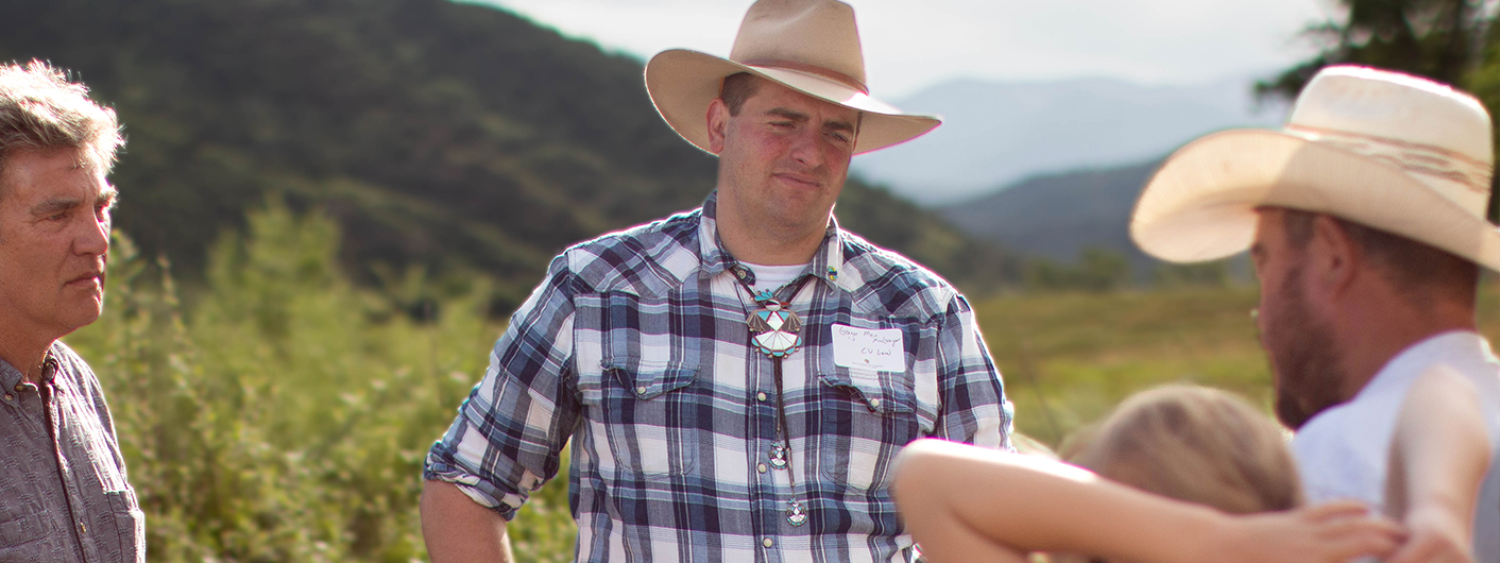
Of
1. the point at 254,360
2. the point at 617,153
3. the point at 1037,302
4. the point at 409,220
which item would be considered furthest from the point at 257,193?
the point at 254,360

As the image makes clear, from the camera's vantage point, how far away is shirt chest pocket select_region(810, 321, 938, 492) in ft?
7.63

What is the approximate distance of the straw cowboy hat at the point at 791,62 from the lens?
8.29 feet

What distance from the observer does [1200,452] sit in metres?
1.18

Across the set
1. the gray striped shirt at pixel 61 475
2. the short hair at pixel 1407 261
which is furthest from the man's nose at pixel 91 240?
the short hair at pixel 1407 261

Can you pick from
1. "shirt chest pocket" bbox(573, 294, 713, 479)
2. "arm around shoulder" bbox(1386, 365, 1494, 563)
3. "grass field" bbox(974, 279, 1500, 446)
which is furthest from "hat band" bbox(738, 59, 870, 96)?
"grass field" bbox(974, 279, 1500, 446)

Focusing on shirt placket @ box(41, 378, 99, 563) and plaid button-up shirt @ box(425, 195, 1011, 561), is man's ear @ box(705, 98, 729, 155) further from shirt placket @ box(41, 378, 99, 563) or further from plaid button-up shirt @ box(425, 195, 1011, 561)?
shirt placket @ box(41, 378, 99, 563)

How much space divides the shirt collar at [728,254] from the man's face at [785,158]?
0.18 feet

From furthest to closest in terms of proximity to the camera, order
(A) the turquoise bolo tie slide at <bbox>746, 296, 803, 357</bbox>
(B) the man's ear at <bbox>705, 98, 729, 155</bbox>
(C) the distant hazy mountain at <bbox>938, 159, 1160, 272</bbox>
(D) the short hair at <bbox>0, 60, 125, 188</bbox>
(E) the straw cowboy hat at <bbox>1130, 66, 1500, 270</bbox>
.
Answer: (C) the distant hazy mountain at <bbox>938, 159, 1160, 272</bbox> → (B) the man's ear at <bbox>705, 98, 729, 155</bbox> → (A) the turquoise bolo tie slide at <bbox>746, 296, 803, 357</bbox> → (D) the short hair at <bbox>0, 60, 125, 188</bbox> → (E) the straw cowboy hat at <bbox>1130, 66, 1500, 270</bbox>

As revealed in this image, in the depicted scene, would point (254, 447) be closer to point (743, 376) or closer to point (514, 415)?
point (514, 415)

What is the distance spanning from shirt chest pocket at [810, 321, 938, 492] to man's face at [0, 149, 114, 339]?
1.40 meters

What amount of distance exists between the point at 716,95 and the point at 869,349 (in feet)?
2.76

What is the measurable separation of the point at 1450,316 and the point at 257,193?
62425 mm

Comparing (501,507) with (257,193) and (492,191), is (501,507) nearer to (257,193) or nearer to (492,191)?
(257,193)

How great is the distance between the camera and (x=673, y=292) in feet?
8.05
